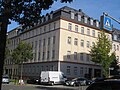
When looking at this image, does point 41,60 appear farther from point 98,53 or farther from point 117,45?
point 117,45

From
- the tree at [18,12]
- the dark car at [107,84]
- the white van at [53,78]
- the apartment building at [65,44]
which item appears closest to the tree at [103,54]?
the white van at [53,78]

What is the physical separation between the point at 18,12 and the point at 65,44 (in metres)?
52.4

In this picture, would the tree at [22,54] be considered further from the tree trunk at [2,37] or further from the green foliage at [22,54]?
the tree trunk at [2,37]

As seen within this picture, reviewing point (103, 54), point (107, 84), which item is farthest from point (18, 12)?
point (103, 54)

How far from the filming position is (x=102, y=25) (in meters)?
16.5

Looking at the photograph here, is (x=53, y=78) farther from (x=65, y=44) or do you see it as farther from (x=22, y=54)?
(x=65, y=44)

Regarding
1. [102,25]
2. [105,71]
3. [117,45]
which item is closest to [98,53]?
[105,71]

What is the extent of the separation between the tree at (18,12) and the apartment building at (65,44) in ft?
164

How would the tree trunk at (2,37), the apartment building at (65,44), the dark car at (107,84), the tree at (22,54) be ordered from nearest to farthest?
1. the dark car at (107,84)
2. the tree trunk at (2,37)
3. the tree at (22,54)
4. the apartment building at (65,44)

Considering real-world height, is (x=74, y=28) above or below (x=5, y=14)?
above

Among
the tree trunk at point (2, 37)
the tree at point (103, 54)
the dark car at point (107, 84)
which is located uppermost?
the tree at point (103, 54)

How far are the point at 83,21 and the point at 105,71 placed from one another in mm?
19698

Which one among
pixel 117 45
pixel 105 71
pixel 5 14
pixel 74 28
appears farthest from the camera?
pixel 117 45

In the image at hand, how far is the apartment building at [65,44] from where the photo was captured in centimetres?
5988
